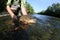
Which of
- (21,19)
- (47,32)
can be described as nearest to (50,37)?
(47,32)

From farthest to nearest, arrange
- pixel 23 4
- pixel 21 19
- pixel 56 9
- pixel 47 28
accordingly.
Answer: pixel 56 9 < pixel 47 28 < pixel 21 19 < pixel 23 4

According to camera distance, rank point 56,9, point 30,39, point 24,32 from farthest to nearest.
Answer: point 56,9 < point 24,32 < point 30,39

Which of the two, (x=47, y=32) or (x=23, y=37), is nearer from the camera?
(x=23, y=37)

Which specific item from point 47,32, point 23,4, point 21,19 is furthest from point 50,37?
point 23,4

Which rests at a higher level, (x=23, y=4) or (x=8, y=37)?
(x=23, y=4)

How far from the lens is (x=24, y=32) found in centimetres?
538

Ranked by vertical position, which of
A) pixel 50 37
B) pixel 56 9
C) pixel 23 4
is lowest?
pixel 56 9

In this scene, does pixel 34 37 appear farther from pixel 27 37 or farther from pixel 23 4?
pixel 23 4

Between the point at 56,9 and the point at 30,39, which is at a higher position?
the point at 30,39

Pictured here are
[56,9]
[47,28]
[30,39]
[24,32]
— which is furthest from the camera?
[56,9]

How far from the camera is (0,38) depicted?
17.1 ft

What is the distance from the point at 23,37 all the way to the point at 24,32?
0.17 meters

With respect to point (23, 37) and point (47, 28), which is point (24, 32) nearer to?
point (23, 37)

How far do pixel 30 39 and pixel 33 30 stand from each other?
971mm
